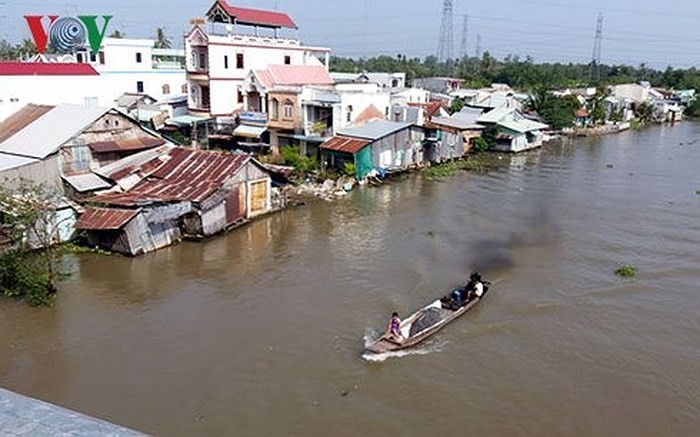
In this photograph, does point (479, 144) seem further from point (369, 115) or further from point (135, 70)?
point (135, 70)

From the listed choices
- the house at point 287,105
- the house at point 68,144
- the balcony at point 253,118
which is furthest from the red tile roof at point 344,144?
the house at point 68,144

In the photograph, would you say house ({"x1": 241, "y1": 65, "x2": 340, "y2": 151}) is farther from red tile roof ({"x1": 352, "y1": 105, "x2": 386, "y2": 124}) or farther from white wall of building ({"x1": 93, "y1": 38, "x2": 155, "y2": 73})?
white wall of building ({"x1": 93, "y1": 38, "x2": 155, "y2": 73})

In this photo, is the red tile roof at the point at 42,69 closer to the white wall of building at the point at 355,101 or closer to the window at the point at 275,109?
the window at the point at 275,109

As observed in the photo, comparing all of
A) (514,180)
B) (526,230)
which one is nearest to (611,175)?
(514,180)

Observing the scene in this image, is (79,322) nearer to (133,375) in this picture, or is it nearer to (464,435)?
(133,375)

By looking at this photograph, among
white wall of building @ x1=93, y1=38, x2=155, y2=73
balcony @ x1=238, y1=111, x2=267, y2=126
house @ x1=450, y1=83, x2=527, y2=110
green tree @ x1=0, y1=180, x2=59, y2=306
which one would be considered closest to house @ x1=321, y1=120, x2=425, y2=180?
balcony @ x1=238, y1=111, x2=267, y2=126

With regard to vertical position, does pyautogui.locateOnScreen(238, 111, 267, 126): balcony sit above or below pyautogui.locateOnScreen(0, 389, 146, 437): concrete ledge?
above
